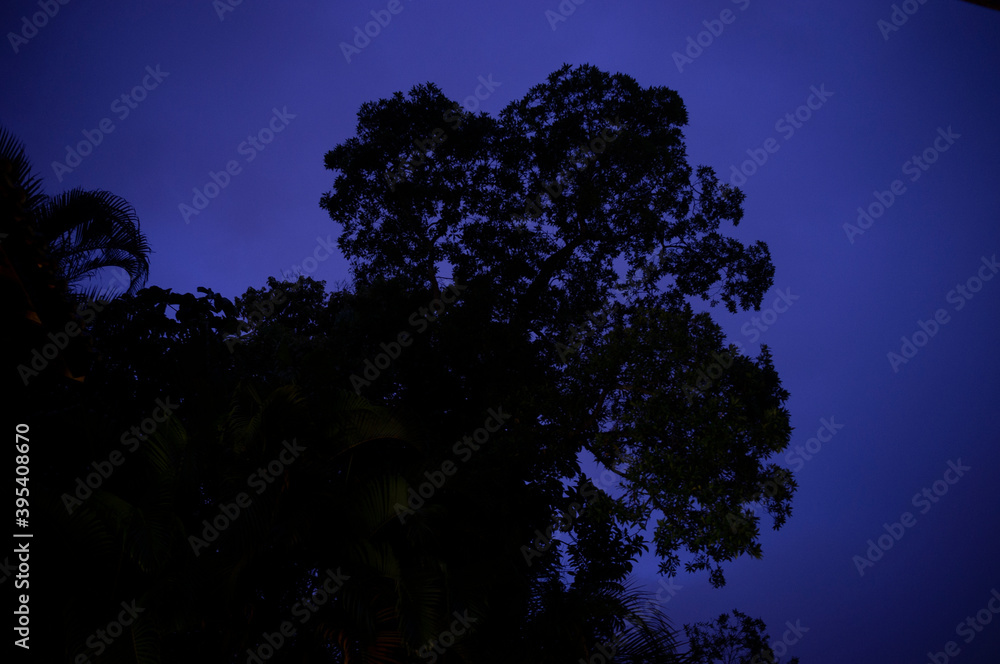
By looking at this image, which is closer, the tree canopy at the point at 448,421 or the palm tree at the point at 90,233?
the tree canopy at the point at 448,421

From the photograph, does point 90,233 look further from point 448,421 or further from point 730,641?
point 730,641

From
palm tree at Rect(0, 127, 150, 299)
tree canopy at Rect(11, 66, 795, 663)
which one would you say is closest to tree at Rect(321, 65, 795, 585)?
tree canopy at Rect(11, 66, 795, 663)

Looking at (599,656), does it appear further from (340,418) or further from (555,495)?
(340,418)

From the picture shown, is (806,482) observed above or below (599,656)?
above

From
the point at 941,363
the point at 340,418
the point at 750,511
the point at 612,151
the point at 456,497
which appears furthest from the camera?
the point at 941,363

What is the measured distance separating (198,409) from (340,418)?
170 centimetres

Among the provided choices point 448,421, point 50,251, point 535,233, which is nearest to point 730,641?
point 448,421

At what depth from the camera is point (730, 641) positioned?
39.5ft

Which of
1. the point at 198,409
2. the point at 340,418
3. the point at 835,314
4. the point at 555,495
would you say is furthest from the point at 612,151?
the point at 835,314

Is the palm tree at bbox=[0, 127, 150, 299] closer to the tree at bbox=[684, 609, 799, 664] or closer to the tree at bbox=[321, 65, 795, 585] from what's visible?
the tree at bbox=[321, 65, 795, 585]

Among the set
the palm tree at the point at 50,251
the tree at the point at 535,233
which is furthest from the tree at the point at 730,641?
the palm tree at the point at 50,251

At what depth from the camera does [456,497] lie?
8992mm

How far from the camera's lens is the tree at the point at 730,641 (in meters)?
11.5

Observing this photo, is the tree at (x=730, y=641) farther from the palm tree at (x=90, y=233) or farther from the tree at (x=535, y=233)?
the palm tree at (x=90, y=233)
